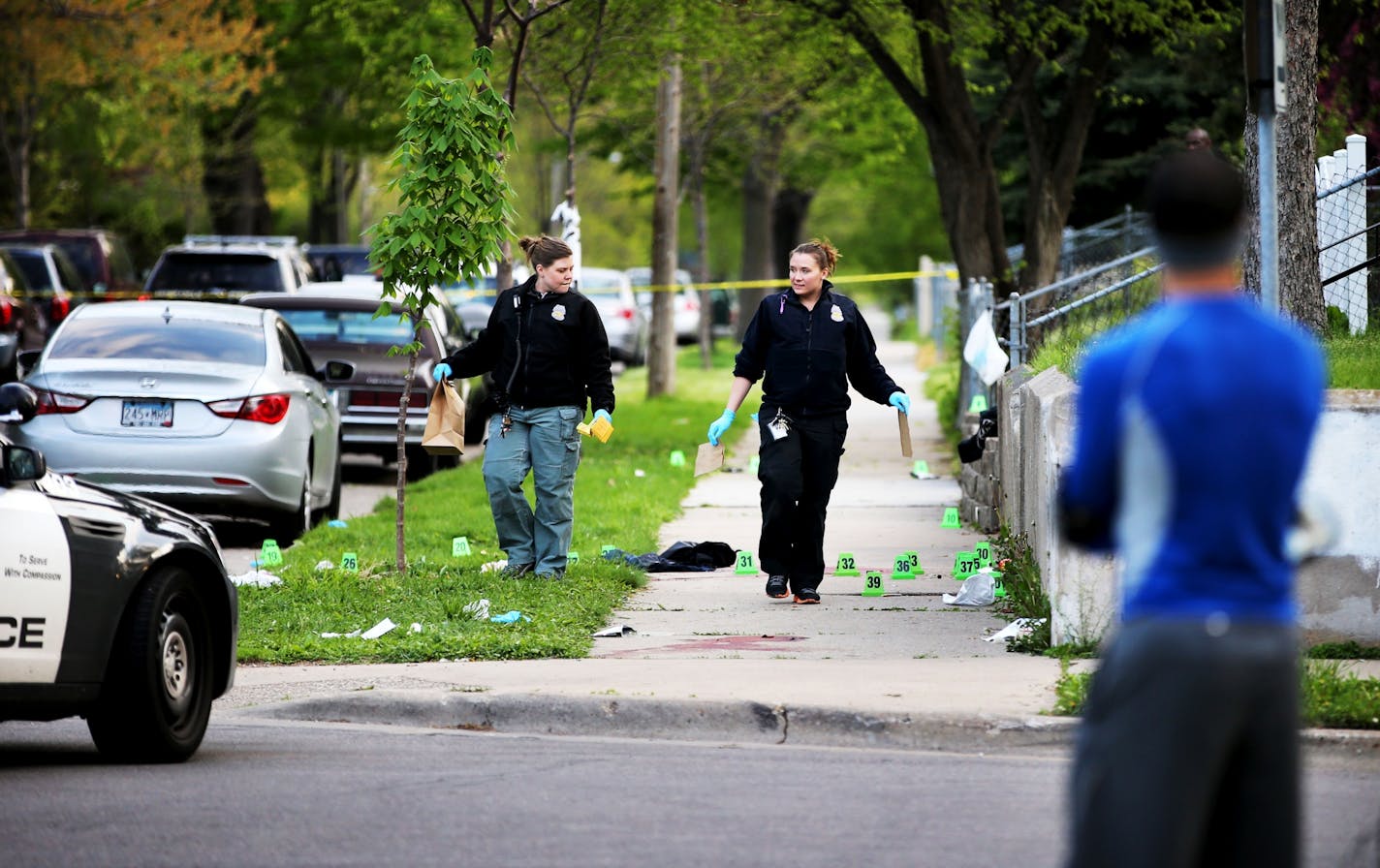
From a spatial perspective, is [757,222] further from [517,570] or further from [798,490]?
[798,490]

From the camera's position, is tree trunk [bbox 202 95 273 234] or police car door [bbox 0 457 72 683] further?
tree trunk [bbox 202 95 273 234]

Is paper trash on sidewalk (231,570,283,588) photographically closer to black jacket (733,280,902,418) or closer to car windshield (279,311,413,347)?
black jacket (733,280,902,418)

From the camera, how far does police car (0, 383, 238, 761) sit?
6285 millimetres

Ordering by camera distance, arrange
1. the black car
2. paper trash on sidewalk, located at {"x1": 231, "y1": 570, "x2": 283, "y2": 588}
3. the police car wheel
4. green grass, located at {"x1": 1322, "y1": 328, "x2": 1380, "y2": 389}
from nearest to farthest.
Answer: the police car wheel
green grass, located at {"x1": 1322, "y1": 328, "x2": 1380, "y2": 389}
paper trash on sidewalk, located at {"x1": 231, "y1": 570, "x2": 283, "y2": 588}
the black car

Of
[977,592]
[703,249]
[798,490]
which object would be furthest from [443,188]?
[703,249]

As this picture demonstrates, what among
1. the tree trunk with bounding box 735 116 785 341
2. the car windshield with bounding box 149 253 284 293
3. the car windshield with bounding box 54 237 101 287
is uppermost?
the tree trunk with bounding box 735 116 785 341

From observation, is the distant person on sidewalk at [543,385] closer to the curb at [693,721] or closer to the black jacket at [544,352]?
the black jacket at [544,352]

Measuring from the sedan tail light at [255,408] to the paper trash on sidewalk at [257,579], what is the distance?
1.65 metres

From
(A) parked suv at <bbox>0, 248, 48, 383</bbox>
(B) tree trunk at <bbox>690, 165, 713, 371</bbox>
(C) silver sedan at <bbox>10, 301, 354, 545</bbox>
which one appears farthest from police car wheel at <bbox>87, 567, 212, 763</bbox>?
(B) tree trunk at <bbox>690, 165, 713, 371</bbox>

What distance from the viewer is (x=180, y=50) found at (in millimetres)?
32188

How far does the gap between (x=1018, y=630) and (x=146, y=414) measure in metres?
6.08

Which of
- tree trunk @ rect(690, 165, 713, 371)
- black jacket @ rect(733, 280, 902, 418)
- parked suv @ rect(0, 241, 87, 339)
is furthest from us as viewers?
tree trunk @ rect(690, 165, 713, 371)

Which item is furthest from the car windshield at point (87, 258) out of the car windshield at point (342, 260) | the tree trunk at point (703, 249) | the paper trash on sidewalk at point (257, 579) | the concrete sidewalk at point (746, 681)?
the concrete sidewalk at point (746, 681)

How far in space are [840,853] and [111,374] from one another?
8.15m
